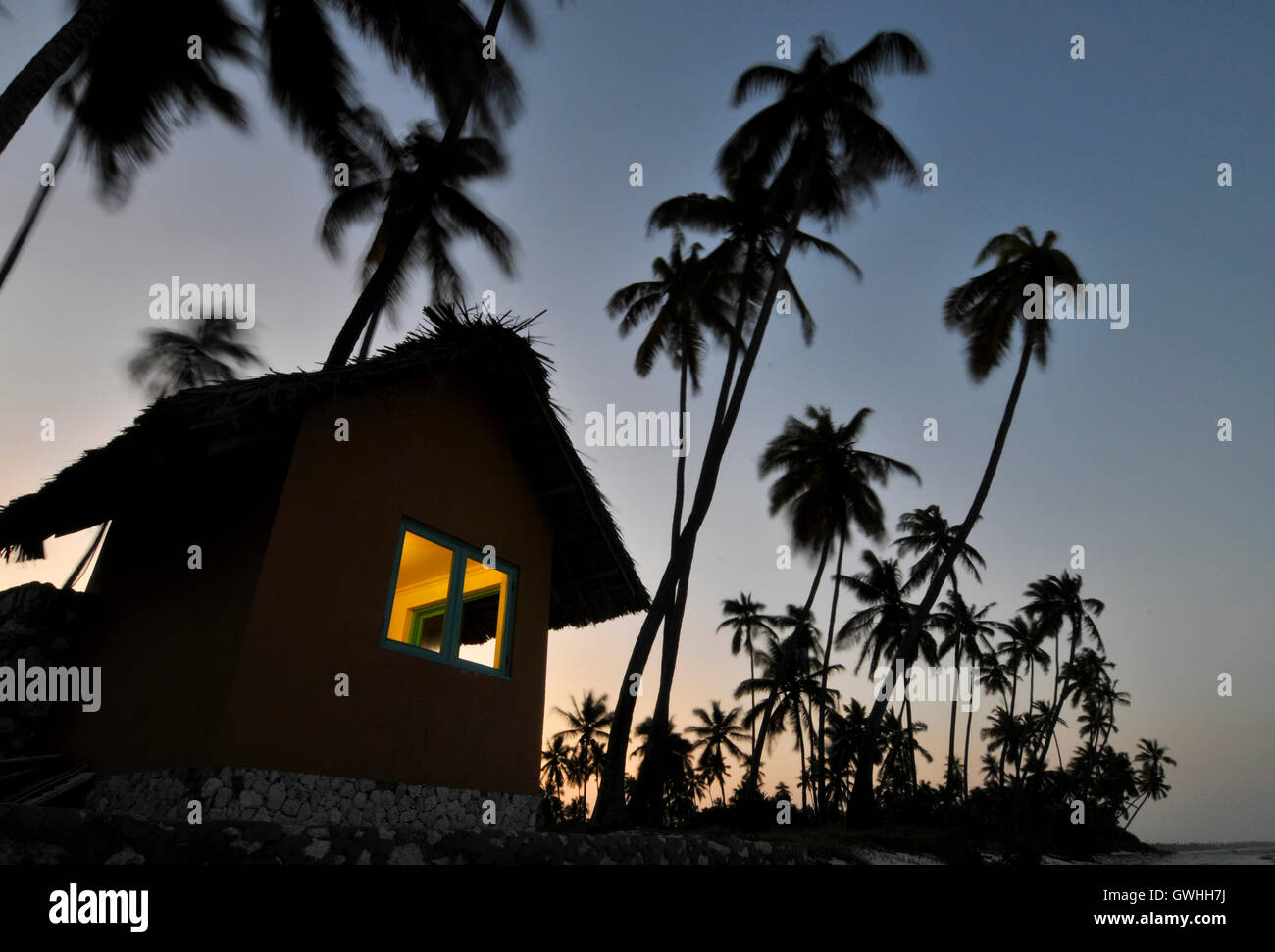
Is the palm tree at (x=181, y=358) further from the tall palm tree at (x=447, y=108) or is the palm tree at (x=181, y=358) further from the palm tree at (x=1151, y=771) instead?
the palm tree at (x=1151, y=771)

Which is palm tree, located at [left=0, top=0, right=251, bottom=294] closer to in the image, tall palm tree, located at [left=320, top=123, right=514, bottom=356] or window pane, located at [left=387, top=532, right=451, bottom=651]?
tall palm tree, located at [left=320, top=123, right=514, bottom=356]

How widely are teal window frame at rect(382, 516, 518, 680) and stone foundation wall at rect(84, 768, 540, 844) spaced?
124cm

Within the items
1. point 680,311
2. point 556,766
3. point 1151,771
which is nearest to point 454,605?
point 680,311

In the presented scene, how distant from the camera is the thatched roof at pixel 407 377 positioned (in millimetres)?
6324

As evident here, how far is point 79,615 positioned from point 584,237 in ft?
41.0

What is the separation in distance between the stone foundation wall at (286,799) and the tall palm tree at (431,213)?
40.5 feet

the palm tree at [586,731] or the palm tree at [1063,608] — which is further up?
the palm tree at [1063,608]

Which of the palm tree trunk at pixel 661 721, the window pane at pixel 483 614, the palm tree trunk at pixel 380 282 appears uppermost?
the palm tree trunk at pixel 380 282

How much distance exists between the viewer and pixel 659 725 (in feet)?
50.6

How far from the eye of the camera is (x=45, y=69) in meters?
7.70

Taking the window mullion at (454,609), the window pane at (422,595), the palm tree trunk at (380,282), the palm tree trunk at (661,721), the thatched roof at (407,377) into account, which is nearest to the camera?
the thatched roof at (407,377)

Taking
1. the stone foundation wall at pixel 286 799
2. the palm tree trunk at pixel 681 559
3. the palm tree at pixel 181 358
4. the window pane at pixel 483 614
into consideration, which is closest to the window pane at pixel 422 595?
the window pane at pixel 483 614

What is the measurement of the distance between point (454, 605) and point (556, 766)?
48132 mm

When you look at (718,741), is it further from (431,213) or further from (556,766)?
(431,213)
